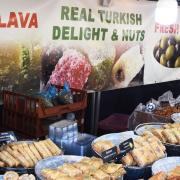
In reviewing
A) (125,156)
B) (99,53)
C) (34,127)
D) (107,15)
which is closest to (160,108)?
(99,53)

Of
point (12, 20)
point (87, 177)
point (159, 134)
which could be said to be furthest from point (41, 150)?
point (12, 20)

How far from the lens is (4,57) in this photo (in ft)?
14.2

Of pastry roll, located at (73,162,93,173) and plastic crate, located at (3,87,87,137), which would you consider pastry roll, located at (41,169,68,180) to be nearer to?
pastry roll, located at (73,162,93,173)

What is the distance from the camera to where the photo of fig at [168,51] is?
679cm

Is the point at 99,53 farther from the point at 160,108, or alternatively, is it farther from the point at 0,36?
the point at 0,36

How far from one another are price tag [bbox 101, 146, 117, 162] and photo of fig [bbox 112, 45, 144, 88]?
3.28 m

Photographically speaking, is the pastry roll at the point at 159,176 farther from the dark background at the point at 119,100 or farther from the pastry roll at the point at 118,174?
the dark background at the point at 119,100

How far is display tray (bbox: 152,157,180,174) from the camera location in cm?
270

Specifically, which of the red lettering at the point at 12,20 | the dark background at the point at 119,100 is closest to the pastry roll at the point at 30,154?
the red lettering at the point at 12,20

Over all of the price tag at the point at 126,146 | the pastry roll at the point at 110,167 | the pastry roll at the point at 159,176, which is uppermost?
the price tag at the point at 126,146

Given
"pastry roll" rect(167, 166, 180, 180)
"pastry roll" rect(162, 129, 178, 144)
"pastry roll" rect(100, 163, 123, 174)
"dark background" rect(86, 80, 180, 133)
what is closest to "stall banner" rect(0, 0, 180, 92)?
"dark background" rect(86, 80, 180, 133)

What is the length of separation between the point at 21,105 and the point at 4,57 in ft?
2.02

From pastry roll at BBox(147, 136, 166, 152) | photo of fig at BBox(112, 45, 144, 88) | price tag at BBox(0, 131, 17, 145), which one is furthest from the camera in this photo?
photo of fig at BBox(112, 45, 144, 88)

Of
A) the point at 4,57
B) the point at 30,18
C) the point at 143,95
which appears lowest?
the point at 143,95
